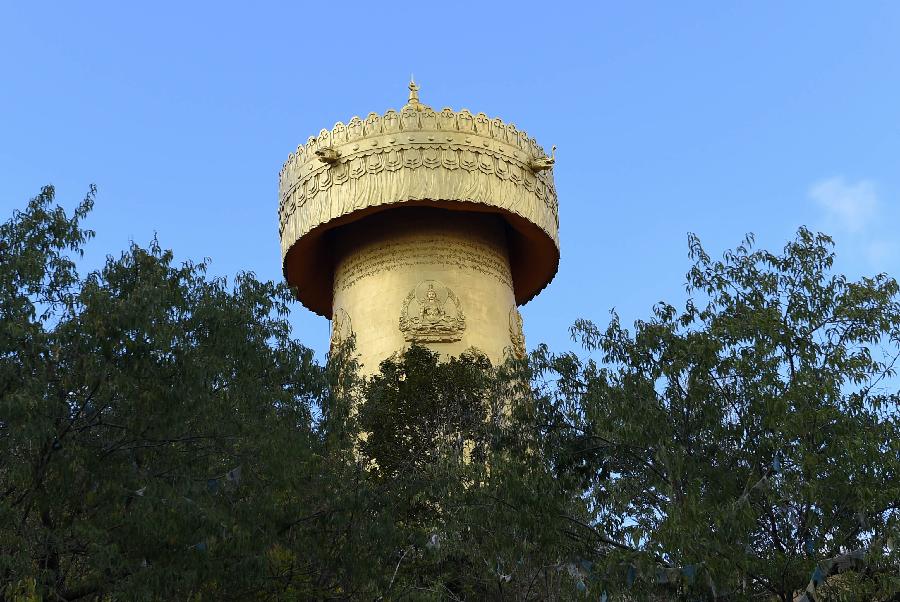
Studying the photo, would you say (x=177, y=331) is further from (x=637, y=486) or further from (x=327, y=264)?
(x=327, y=264)

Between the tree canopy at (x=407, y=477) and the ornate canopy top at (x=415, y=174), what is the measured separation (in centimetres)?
932

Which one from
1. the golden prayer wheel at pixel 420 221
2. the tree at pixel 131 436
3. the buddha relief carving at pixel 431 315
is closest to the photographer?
the tree at pixel 131 436

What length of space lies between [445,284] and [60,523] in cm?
1314

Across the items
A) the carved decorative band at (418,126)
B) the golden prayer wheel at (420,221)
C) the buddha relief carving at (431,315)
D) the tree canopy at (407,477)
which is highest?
the carved decorative band at (418,126)

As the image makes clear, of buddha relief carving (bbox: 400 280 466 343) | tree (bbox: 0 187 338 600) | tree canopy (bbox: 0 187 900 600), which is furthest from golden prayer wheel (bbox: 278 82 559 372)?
tree (bbox: 0 187 338 600)

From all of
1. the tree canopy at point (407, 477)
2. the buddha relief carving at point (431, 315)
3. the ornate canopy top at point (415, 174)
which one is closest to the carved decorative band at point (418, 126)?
the ornate canopy top at point (415, 174)

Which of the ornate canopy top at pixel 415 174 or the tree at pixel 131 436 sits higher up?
the ornate canopy top at pixel 415 174

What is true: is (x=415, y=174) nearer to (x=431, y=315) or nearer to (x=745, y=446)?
(x=431, y=315)

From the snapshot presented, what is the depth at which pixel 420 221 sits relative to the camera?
2320 centimetres

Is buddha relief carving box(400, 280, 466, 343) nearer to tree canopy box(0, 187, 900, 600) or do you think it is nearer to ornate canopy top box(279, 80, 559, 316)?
ornate canopy top box(279, 80, 559, 316)

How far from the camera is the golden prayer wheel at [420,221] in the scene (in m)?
22.2

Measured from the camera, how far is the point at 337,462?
12883mm

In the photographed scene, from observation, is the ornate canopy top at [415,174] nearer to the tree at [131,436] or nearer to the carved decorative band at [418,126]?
the carved decorative band at [418,126]

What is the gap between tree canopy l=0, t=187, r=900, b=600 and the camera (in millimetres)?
9594
